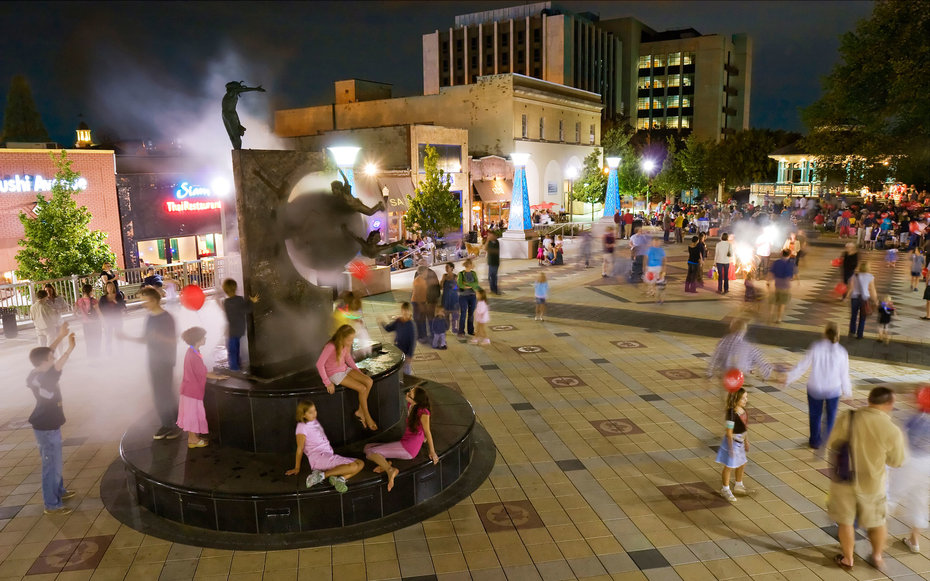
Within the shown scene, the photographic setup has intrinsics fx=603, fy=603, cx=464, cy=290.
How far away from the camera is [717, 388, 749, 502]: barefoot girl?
594cm

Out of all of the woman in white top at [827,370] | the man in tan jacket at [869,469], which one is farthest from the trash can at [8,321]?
the man in tan jacket at [869,469]

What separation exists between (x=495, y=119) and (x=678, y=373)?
1214 inches

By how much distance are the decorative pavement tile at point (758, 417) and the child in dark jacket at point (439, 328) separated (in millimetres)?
5653

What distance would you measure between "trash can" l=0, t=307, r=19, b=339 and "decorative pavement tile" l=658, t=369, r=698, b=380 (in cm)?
1341

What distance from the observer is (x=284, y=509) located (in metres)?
5.59

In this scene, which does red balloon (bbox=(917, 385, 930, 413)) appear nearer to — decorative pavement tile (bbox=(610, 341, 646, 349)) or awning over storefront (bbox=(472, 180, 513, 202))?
decorative pavement tile (bbox=(610, 341, 646, 349))

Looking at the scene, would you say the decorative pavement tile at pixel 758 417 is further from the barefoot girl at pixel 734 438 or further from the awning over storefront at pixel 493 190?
the awning over storefront at pixel 493 190

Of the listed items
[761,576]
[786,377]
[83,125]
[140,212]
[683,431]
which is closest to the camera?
[761,576]

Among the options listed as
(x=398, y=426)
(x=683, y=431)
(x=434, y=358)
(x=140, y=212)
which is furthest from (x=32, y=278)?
(x=683, y=431)

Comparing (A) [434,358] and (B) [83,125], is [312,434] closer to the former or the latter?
(A) [434,358]

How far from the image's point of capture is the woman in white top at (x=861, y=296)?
460 inches

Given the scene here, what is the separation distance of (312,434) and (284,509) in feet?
2.33

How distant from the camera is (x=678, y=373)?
33.7 feet

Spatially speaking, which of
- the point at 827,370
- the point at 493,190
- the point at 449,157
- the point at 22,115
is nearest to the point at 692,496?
the point at 827,370
